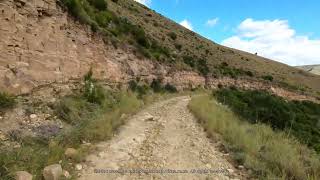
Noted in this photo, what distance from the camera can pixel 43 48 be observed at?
12.7 m

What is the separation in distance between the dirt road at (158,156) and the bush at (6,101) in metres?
2.48

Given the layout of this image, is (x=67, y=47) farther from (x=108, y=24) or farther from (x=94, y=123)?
(x=108, y=24)

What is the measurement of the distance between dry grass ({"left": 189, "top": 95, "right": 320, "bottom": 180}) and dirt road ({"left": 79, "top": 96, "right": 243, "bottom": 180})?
0.45 metres

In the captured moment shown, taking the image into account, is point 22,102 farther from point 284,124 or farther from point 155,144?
point 284,124

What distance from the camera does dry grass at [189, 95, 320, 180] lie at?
8.04 meters

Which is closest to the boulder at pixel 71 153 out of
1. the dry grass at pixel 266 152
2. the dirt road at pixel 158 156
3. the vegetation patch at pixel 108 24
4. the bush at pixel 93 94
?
the dirt road at pixel 158 156

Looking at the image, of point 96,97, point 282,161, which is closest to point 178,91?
point 96,97

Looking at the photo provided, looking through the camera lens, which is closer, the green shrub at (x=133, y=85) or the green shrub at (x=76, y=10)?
the green shrub at (x=76, y=10)

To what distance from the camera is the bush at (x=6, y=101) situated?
32.2 ft

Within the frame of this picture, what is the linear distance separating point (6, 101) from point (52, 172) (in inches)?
143

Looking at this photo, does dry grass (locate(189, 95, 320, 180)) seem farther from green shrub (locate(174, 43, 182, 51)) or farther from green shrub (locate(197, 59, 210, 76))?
green shrub (locate(174, 43, 182, 51))

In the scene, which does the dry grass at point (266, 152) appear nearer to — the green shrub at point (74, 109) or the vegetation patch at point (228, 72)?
the green shrub at point (74, 109)

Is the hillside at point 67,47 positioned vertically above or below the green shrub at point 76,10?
below

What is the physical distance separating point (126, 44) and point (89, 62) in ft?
19.0
